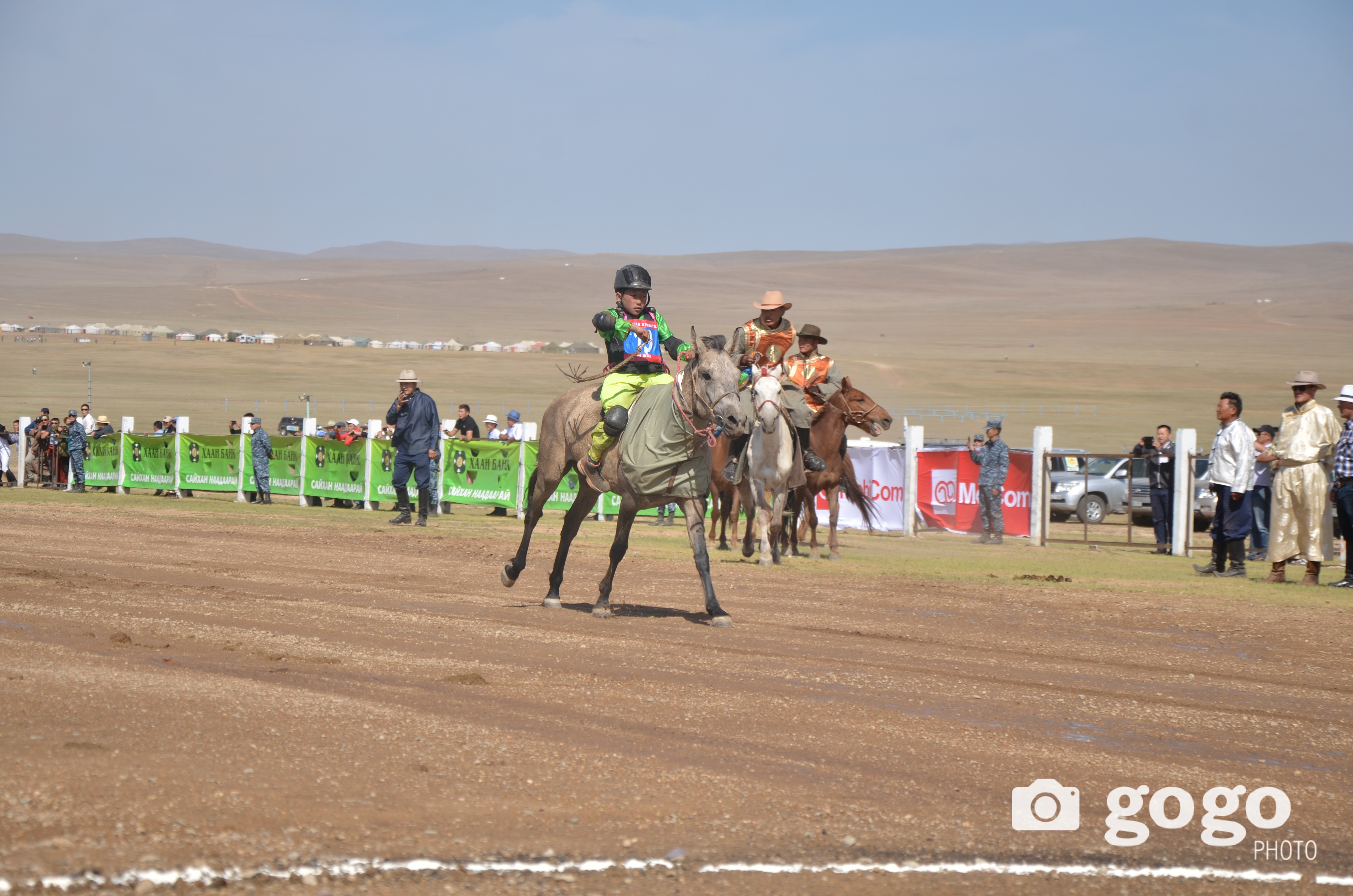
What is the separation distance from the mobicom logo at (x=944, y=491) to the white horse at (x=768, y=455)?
10.2 m

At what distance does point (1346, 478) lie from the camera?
1398cm

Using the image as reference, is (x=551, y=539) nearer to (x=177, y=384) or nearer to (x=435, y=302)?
(x=177, y=384)

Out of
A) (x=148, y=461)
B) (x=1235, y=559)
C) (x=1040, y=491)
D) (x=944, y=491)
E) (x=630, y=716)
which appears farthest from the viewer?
(x=148, y=461)

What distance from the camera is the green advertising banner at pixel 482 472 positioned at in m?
24.5

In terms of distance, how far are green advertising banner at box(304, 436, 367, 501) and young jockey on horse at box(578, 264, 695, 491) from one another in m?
15.9

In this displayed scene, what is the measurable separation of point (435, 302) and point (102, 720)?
531ft

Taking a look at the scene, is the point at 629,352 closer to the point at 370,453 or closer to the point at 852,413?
the point at 852,413

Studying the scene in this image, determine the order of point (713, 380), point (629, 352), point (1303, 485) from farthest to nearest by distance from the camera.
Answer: point (1303, 485) < point (629, 352) < point (713, 380)

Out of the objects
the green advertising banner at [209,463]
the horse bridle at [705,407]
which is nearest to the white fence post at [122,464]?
the green advertising banner at [209,463]

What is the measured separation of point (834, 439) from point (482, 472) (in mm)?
9591

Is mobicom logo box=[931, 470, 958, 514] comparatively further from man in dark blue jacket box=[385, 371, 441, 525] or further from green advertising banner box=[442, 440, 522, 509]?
man in dark blue jacket box=[385, 371, 441, 525]

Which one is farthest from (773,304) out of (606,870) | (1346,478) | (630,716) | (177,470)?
(177,470)

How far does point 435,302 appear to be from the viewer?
538 feet

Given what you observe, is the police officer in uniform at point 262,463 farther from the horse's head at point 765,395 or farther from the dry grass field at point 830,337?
the dry grass field at point 830,337
